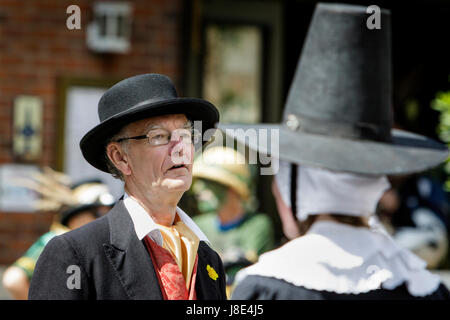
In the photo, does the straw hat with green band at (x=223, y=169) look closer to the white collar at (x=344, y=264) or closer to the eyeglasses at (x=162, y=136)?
the white collar at (x=344, y=264)

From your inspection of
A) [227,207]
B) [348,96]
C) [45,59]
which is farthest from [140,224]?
[45,59]

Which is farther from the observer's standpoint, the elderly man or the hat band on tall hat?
the hat band on tall hat

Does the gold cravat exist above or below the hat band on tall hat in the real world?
below

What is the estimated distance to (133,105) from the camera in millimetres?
1992

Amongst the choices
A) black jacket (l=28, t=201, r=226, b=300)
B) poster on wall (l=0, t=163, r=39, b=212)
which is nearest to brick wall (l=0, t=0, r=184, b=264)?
poster on wall (l=0, t=163, r=39, b=212)

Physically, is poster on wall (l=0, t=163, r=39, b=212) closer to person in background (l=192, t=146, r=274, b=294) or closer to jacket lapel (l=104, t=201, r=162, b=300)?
person in background (l=192, t=146, r=274, b=294)

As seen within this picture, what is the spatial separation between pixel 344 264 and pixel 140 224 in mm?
843

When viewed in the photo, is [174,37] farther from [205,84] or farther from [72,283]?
[72,283]

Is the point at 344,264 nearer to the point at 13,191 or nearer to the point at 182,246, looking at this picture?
the point at 182,246

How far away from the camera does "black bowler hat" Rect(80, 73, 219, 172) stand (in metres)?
1.94

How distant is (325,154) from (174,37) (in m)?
4.96

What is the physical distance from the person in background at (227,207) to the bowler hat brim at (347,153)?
261 centimetres

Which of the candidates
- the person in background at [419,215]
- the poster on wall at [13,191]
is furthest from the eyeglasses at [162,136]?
the person in background at [419,215]

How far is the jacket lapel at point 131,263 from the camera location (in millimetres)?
1831
